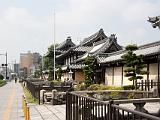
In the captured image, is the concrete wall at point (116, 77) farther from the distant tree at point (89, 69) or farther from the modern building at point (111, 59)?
the distant tree at point (89, 69)

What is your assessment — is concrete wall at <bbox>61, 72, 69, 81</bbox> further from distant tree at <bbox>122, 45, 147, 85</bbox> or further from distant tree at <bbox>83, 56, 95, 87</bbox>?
distant tree at <bbox>122, 45, 147, 85</bbox>

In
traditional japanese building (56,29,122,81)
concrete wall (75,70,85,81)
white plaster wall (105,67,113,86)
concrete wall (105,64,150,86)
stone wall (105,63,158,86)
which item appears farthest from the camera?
concrete wall (75,70,85,81)

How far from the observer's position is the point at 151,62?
27156mm

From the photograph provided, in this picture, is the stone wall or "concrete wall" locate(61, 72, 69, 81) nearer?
the stone wall

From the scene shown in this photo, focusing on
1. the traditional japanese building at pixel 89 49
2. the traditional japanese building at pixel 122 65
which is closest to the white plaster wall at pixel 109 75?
the traditional japanese building at pixel 122 65

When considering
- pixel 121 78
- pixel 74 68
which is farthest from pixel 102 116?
pixel 74 68

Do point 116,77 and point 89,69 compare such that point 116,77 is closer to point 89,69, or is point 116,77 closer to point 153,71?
point 89,69

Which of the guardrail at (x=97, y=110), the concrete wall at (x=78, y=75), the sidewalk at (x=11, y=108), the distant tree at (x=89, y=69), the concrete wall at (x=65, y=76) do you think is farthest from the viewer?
the concrete wall at (x=65, y=76)

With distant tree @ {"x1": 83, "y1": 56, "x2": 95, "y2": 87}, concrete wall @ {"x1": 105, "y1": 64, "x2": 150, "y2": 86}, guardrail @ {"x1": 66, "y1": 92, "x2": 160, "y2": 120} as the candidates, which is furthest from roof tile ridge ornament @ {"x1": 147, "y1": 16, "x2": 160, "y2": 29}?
distant tree @ {"x1": 83, "y1": 56, "x2": 95, "y2": 87}

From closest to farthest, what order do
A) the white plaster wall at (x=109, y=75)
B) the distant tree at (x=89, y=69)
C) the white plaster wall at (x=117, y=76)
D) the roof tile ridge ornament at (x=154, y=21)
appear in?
the roof tile ridge ornament at (x=154, y=21)
the white plaster wall at (x=117, y=76)
the white plaster wall at (x=109, y=75)
the distant tree at (x=89, y=69)

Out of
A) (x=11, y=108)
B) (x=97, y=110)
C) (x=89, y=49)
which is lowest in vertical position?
(x=11, y=108)

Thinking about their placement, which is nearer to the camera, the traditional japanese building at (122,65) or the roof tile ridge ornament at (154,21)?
the roof tile ridge ornament at (154,21)

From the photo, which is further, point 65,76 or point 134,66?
point 65,76

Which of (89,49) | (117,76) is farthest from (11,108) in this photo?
(89,49)
